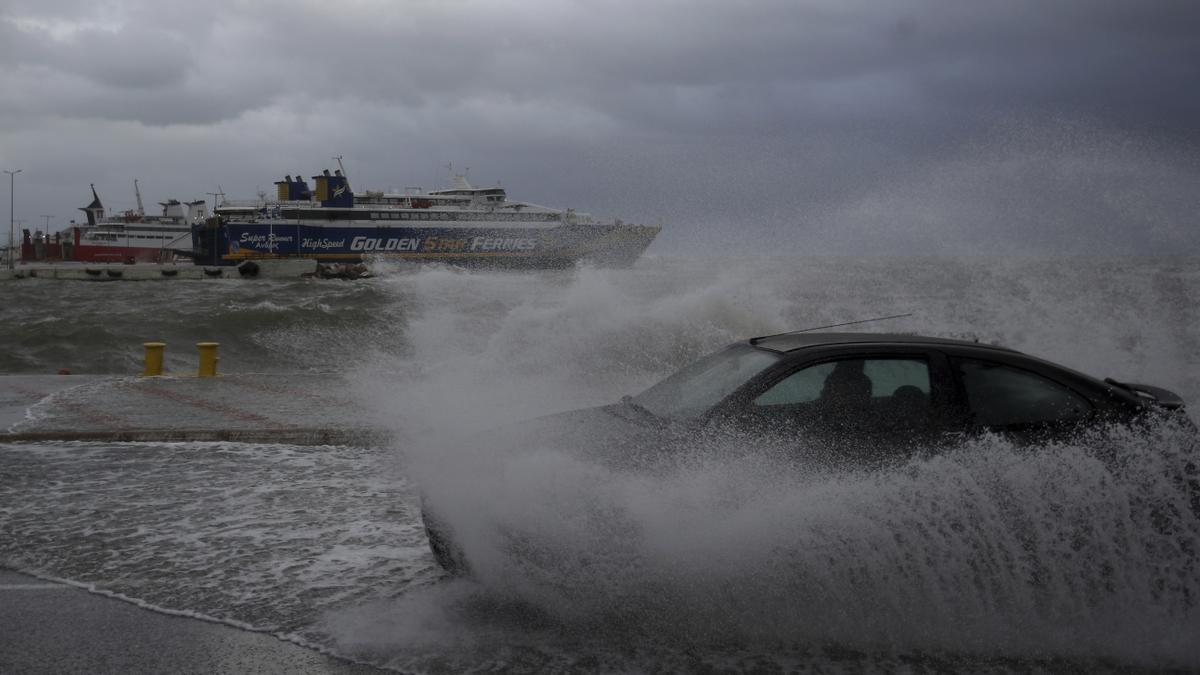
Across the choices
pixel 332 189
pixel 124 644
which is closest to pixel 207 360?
pixel 124 644

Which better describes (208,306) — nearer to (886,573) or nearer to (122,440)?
(122,440)

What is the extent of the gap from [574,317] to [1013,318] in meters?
10.9

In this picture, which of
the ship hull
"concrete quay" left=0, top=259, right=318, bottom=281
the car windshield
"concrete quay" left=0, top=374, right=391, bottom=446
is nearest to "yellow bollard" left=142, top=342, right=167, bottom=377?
"concrete quay" left=0, top=374, right=391, bottom=446

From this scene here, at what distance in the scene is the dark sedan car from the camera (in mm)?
4641

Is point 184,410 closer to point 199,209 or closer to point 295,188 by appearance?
point 295,188

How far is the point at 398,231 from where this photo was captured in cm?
6562

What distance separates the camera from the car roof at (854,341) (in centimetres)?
502

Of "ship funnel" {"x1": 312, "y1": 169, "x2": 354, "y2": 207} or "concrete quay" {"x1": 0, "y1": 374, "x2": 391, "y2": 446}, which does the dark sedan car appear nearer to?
"concrete quay" {"x1": 0, "y1": 374, "x2": 391, "y2": 446}

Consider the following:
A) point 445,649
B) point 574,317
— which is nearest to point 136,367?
point 574,317

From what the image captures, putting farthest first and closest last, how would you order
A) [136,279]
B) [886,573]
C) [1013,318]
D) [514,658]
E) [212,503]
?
[136,279] → [1013,318] → [212,503] → [886,573] → [514,658]

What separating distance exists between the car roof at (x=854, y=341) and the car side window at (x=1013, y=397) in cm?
17

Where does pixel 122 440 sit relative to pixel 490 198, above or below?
below

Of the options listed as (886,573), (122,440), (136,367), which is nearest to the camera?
(886,573)

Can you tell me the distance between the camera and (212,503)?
21.4ft
